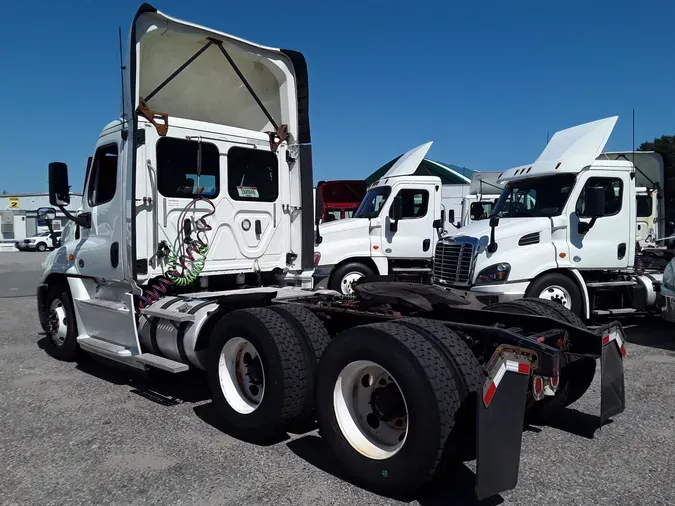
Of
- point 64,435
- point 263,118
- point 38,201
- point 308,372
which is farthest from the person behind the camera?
point 38,201

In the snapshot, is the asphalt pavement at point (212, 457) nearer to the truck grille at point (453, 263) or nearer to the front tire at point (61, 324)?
the front tire at point (61, 324)

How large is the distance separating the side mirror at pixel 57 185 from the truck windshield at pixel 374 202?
21.8ft

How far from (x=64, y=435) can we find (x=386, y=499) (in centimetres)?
286

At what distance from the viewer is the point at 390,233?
1195 centimetres

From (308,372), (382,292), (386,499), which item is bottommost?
(386,499)

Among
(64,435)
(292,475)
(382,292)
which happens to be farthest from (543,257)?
(64,435)

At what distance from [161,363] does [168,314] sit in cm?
46

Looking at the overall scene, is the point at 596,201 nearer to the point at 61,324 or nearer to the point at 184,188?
the point at 184,188

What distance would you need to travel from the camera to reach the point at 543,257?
867cm

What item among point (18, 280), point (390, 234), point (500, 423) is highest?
point (390, 234)

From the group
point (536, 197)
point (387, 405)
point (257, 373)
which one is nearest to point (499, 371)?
point (387, 405)

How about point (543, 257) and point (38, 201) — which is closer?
point (543, 257)

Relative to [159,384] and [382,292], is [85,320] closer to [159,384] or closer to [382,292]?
[159,384]

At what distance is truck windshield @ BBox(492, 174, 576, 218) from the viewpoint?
914cm
